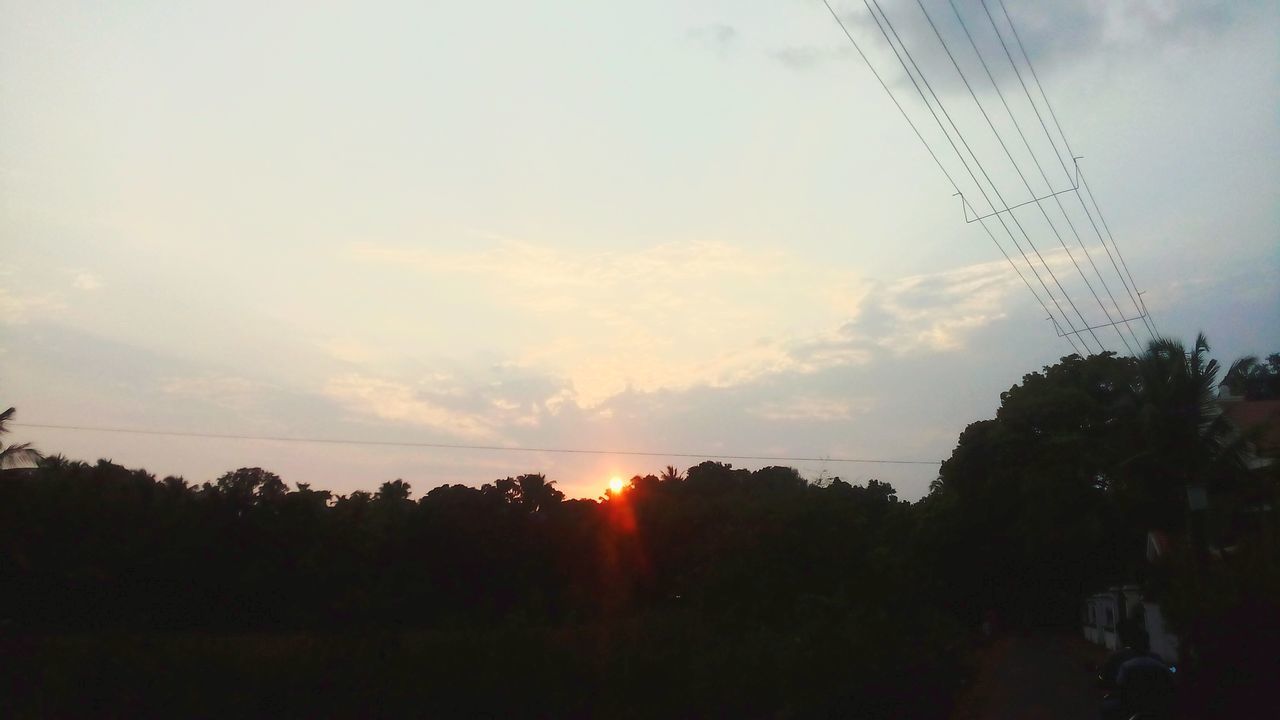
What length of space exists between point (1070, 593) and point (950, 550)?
8.44 metres

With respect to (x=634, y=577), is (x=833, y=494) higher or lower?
higher

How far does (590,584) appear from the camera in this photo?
37281 mm

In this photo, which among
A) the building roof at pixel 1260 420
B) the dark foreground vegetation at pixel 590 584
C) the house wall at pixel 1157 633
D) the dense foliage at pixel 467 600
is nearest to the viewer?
the dark foreground vegetation at pixel 590 584

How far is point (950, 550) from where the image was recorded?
5972 cm

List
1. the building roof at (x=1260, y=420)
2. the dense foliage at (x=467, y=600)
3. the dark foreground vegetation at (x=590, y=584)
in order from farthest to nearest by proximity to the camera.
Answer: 1. the building roof at (x=1260, y=420)
2. the dense foliage at (x=467, y=600)
3. the dark foreground vegetation at (x=590, y=584)

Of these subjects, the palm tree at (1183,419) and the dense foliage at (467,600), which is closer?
the dense foliage at (467,600)

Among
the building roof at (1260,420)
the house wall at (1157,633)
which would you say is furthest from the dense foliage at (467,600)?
the building roof at (1260,420)

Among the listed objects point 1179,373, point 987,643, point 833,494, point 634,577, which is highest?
point 1179,373

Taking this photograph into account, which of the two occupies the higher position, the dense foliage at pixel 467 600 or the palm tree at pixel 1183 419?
the palm tree at pixel 1183 419

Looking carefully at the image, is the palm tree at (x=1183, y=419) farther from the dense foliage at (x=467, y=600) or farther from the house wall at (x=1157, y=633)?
the dense foliage at (x=467, y=600)

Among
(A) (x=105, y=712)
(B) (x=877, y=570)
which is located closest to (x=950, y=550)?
(B) (x=877, y=570)

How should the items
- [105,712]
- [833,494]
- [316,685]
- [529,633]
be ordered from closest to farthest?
[105,712] < [316,685] < [529,633] < [833,494]

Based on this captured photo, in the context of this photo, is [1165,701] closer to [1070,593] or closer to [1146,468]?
[1146,468]

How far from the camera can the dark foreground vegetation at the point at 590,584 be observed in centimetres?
1502
